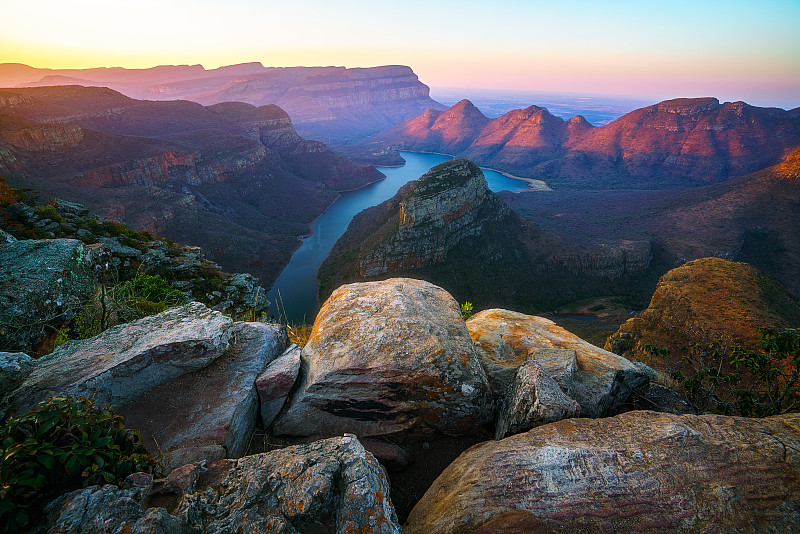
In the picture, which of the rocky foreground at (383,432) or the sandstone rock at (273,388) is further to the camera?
the sandstone rock at (273,388)

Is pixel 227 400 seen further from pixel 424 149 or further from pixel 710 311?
pixel 424 149

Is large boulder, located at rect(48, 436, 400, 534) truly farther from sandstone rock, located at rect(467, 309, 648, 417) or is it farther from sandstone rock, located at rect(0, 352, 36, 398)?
sandstone rock, located at rect(467, 309, 648, 417)

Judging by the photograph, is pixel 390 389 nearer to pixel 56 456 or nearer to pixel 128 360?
pixel 56 456

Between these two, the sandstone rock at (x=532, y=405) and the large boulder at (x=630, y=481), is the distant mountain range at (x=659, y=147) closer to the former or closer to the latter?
the sandstone rock at (x=532, y=405)

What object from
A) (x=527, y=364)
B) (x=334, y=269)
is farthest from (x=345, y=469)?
(x=334, y=269)

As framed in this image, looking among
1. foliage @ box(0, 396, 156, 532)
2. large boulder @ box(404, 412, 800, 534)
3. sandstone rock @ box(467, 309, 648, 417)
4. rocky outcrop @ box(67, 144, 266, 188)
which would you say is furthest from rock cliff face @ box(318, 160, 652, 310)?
foliage @ box(0, 396, 156, 532)

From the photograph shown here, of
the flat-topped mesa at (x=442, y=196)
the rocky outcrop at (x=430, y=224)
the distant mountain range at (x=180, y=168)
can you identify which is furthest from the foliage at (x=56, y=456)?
the distant mountain range at (x=180, y=168)

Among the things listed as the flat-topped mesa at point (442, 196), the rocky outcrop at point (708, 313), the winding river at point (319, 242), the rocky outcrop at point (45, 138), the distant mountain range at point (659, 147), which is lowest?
the winding river at point (319, 242)

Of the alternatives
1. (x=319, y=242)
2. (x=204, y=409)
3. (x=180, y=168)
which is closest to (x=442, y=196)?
(x=319, y=242)
